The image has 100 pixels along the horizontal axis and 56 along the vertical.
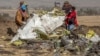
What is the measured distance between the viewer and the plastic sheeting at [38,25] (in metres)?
17.1

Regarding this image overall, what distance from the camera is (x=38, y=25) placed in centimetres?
1753

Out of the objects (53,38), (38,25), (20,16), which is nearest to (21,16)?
(20,16)

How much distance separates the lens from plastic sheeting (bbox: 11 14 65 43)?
17.1 metres

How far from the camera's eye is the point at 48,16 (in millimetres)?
18031

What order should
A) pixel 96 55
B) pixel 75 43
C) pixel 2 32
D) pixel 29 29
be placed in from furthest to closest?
pixel 2 32 < pixel 29 29 < pixel 75 43 < pixel 96 55

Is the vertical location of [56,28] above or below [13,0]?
above

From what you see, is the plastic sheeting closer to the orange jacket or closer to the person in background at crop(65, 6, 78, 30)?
the person in background at crop(65, 6, 78, 30)

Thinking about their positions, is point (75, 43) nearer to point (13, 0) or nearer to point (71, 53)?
point (71, 53)

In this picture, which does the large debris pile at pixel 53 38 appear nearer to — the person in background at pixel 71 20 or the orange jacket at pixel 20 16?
the person in background at pixel 71 20

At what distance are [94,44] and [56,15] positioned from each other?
102 inches

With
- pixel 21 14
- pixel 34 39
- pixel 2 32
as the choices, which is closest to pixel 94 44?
pixel 34 39

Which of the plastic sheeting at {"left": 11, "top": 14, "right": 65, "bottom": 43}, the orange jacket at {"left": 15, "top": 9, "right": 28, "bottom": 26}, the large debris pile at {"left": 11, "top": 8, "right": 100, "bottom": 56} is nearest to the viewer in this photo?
the large debris pile at {"left": 11, "top": 8, "right": 100, "bottom": 56}

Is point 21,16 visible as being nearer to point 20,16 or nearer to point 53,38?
point 20,16

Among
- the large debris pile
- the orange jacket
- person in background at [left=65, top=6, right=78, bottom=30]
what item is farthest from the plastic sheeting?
the orange jacket
